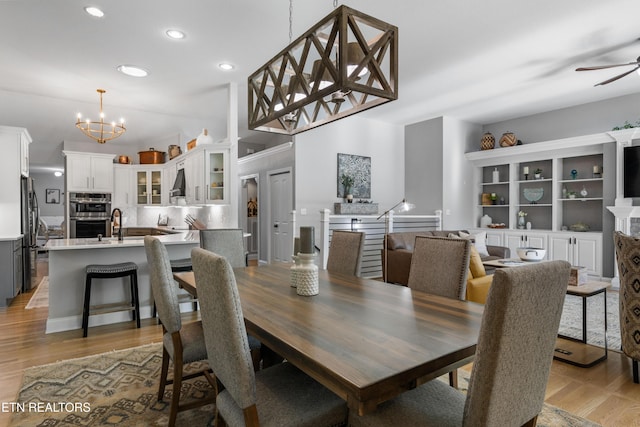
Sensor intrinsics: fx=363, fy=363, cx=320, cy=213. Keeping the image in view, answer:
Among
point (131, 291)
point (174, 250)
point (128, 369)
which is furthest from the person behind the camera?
point (174, 250)

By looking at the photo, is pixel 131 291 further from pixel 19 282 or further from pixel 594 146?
pixel 594 146

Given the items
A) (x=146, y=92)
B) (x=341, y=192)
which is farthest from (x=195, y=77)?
(x=341, y=192)

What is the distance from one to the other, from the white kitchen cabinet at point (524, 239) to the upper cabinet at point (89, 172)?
7936mm

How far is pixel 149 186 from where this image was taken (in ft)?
25.8

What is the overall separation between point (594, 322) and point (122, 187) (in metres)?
8.29

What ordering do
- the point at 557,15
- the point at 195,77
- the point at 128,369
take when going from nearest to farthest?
the point at 128,369
the point at 557,15
the point at 195,77

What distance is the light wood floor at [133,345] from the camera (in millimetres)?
2186

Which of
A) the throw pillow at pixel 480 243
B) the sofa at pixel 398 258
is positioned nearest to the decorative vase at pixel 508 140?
the throw pillow at pixel 480 243

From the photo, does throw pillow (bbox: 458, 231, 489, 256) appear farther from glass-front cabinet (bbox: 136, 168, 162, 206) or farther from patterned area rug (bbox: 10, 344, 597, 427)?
glass-front cabinet (bbox: 136, 168, 162, 206)

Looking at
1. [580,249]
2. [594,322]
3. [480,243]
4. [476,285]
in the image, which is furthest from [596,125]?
[476,285]

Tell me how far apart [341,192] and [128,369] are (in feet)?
15.3

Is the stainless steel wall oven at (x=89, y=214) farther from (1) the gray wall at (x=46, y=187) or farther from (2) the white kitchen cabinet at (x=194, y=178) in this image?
(1) the gray wall at (x=46, y=187)

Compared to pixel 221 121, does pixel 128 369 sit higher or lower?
lower

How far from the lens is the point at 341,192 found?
6.67 meters
